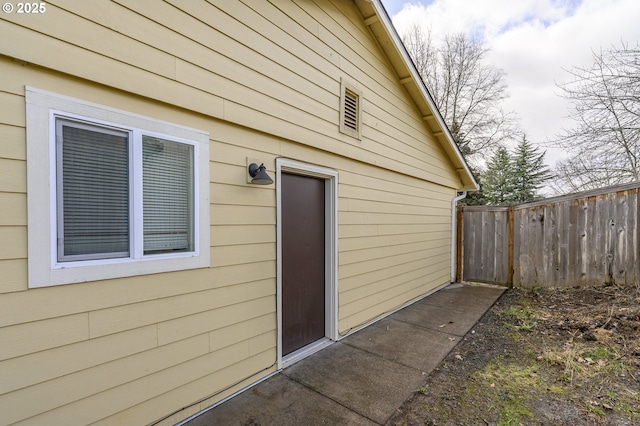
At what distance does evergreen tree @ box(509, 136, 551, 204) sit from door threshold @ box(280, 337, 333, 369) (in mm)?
19115

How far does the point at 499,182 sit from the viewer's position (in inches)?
721

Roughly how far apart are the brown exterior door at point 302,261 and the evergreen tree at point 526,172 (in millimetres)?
19009

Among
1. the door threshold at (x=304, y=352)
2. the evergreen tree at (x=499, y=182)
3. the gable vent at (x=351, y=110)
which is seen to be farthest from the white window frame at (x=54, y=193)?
the evergreen tree at (x=499, y=182)

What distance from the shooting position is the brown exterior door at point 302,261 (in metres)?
3.35

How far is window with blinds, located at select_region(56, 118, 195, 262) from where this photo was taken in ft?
5.84

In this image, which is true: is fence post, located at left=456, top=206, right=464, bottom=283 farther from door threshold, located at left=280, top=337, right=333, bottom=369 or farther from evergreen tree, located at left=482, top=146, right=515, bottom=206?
evergreen tree, located at left=482, top=146, right=515, bottom=206

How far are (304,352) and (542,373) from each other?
2644mm

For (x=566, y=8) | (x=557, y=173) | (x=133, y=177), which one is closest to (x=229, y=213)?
(x=133, y=177)

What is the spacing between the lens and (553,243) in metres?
6.18

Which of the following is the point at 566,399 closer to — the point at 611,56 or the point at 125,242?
the point at 125,242

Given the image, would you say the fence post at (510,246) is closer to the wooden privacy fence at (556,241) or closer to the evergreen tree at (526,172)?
the wooden privacy fence at (556,241)

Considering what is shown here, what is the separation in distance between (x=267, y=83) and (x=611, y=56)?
33.0 ft

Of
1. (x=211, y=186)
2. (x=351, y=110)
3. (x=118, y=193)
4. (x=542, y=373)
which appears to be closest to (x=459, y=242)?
(x=542, y=373)

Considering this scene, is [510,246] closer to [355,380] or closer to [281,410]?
[355,380]
